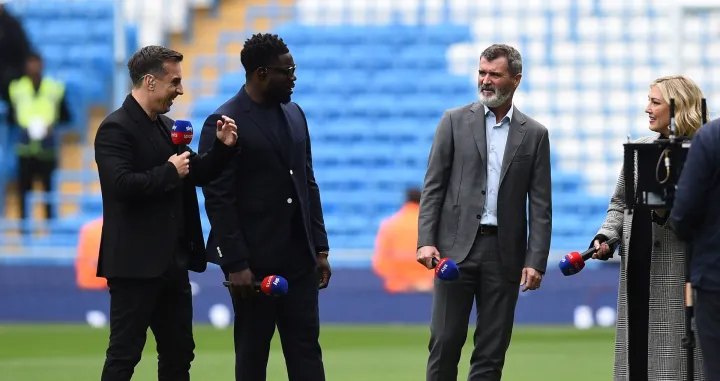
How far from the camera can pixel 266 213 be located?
6.98 m

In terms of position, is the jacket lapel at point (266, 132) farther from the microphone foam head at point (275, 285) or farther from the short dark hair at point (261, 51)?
the microphone foam head at point (275, 285)

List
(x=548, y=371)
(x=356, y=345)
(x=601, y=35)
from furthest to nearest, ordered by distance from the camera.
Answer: (x=601, y=35)
(x=356, y=345)
(x=548, y=371)

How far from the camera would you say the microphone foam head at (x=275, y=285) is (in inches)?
262

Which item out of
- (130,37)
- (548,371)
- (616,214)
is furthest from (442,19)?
(616,214)

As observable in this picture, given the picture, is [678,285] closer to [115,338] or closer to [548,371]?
[115,338]

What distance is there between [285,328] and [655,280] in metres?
1.86

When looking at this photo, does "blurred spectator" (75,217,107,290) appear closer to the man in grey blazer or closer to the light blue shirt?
the man in grey blazer

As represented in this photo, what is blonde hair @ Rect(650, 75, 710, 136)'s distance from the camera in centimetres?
702

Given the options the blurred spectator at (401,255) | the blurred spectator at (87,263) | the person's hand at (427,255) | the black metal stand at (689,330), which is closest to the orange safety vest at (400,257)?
the blurred spectator at (401,255)

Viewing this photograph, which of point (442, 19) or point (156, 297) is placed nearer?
point (156, 297)

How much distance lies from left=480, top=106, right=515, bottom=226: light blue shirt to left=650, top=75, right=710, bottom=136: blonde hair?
0.89 m

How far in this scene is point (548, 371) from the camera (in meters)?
11.2

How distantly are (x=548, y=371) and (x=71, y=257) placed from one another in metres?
7.73

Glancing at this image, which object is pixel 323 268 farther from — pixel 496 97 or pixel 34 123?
pixel 34 123
